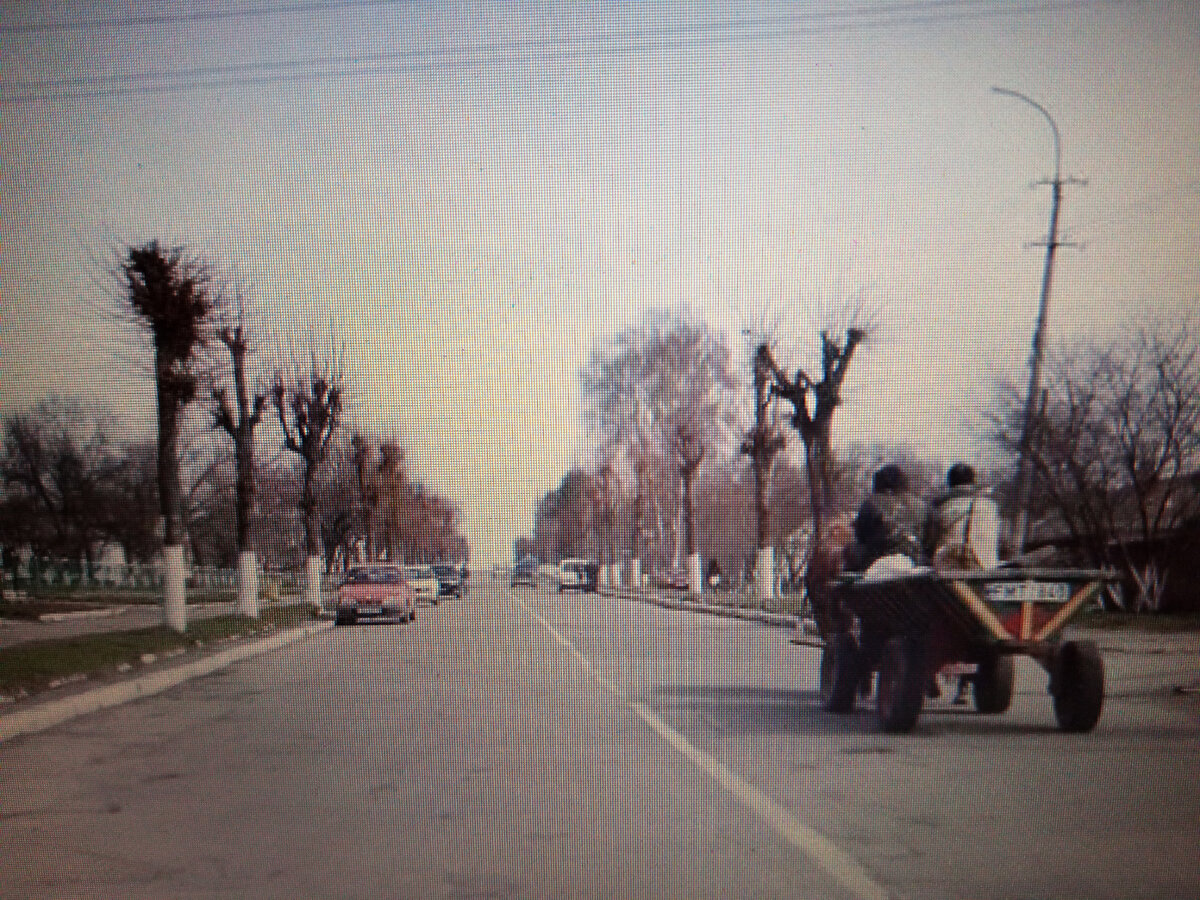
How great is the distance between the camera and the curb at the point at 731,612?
3170 centimetres

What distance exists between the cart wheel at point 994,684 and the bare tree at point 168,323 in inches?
757

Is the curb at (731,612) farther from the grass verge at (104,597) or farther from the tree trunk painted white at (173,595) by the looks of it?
the grass verge at (104,597)


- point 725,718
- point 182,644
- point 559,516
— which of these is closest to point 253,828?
point 725,718

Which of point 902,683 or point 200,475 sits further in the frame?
point 200,475

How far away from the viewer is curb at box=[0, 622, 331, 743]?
12562 millimetres

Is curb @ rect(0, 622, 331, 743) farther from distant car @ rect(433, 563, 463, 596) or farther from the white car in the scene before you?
distant car @ rect(433, 563, 463, 596)

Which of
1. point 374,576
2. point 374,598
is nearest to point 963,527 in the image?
point 374,598

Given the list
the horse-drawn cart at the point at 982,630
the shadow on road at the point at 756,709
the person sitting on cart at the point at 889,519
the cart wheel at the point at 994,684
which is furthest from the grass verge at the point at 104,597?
the horse-drawn cart at the point at 982,630

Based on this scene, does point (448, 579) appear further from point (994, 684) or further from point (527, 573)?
point (994, 684)

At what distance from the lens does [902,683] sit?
35.6 feet

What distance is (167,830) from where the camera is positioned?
7586 millimetres

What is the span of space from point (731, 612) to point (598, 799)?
30.0 metres

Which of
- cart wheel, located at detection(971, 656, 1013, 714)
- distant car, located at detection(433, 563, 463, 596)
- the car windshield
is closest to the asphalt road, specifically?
cart wheel, located at detection(971, 656, 1013, 714)

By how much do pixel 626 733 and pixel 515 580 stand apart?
84293 mm
